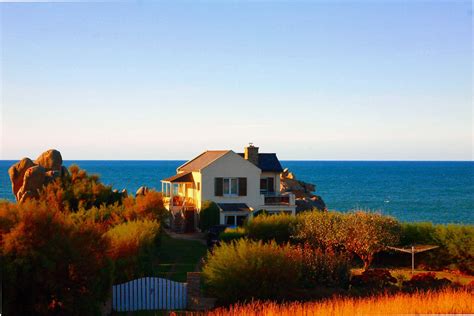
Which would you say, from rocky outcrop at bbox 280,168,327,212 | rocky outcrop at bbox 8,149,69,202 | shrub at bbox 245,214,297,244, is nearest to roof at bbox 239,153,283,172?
rocky outcrop at bbox 280,168,327,212

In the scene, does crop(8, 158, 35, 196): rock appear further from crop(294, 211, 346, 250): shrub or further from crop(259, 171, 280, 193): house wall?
crop(294, 211, 346, 250): shrub

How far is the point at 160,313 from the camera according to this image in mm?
17797

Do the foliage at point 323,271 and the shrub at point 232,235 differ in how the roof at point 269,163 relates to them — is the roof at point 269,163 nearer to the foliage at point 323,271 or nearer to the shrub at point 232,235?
the shrub at point 232,235

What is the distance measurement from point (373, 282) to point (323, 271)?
180 centimetres

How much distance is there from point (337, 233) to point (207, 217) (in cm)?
1333

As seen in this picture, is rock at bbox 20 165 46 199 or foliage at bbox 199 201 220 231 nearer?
rock at bbox 20 165 46 199

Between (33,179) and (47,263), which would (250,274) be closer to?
(47,263)

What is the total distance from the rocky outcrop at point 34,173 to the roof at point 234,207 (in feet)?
37.1

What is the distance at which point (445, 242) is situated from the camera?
28.1 metres

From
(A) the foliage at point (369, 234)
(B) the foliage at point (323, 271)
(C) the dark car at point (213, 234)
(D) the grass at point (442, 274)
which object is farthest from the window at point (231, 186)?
(B) the foliage at point (323, 271)

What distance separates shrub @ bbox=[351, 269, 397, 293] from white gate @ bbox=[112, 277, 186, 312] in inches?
235

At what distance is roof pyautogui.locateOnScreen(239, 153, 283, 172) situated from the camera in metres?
44.0

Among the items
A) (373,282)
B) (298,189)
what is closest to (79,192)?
(373,282)

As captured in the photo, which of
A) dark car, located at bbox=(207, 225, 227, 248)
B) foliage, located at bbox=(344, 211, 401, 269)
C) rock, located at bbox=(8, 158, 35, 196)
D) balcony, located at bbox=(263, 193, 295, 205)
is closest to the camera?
foliage, located at bbox=(344, 211, 401, 269)
